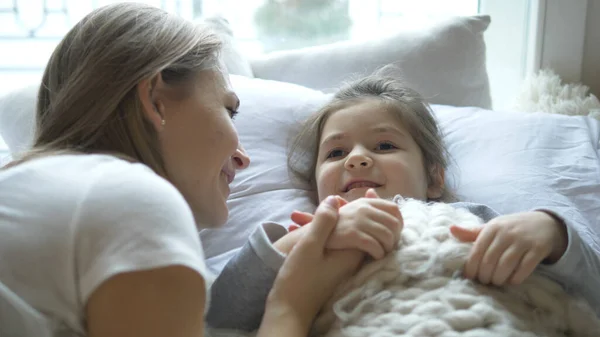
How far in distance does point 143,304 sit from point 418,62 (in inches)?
46.8

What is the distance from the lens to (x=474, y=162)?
143cm

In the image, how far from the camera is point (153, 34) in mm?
947

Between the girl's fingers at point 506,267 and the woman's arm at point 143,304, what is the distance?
40 centimetres

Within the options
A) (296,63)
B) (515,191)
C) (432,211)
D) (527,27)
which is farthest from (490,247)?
(527,27)

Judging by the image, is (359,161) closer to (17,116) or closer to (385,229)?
(385,229)

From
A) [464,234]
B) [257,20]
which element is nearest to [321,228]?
[464,234]

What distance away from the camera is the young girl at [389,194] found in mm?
905

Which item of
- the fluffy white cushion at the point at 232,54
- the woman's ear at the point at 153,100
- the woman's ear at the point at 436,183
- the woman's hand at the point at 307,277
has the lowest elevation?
the woman's ear at the point at 436,183

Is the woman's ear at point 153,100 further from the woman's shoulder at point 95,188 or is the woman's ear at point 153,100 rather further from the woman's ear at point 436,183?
the woman's ear at point 436,183

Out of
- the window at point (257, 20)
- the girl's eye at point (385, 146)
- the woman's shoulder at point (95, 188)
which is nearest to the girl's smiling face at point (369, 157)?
the girl's eye at point (385, 146)

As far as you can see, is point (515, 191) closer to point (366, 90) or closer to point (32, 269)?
point (366, 90)

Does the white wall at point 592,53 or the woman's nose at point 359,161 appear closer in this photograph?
the woman's nose at point 359,161

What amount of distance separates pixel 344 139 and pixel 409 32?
1.84 ft

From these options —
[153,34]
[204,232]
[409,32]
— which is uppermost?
[153,34]
